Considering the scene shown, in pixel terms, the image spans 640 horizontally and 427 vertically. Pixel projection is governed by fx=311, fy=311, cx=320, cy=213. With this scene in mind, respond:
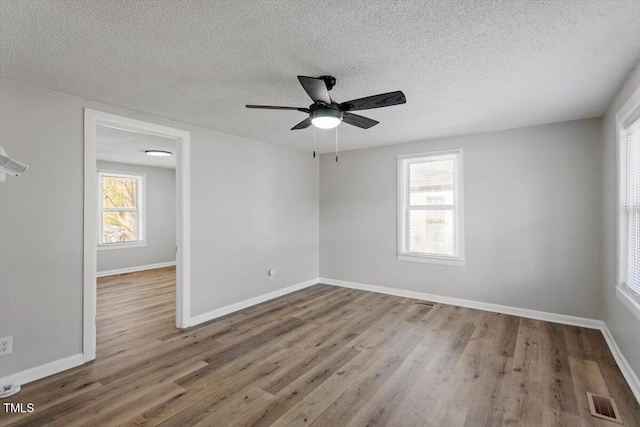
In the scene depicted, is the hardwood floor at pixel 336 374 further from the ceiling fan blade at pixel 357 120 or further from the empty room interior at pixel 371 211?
the ceiling fan blade at pixel 357 120

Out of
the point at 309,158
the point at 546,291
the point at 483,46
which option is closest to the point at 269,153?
the point at 309,158

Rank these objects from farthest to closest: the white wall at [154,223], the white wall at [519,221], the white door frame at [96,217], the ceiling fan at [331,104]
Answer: the white wall at [154,223], the white wall at [519,221], the white door frame at [96,217], the ceiling fan at [331,104]

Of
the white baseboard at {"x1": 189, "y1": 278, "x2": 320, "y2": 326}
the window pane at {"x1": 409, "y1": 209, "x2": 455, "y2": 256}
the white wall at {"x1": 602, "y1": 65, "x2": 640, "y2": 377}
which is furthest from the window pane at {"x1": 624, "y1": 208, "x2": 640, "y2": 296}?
the white baseboard at {"x1": 189, "y1": 278, "x2": 320, "y2": 326}

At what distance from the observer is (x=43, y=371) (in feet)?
8.50

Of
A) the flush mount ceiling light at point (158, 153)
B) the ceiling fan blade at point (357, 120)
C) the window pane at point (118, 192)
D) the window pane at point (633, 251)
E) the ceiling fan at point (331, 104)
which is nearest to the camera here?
the ceiling fan at point (331, 104)

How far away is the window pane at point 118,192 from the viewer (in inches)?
265

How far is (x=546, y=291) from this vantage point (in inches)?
151

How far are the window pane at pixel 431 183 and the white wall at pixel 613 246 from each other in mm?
1681

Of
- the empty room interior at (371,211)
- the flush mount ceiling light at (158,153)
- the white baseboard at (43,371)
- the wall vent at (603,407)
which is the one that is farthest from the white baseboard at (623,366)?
the flush mount ceiling light at (158,153)

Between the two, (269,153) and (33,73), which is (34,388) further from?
(269,153)

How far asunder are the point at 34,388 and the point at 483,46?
4.11 metres

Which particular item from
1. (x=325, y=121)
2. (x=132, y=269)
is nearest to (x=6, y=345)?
(x=325, y=121)

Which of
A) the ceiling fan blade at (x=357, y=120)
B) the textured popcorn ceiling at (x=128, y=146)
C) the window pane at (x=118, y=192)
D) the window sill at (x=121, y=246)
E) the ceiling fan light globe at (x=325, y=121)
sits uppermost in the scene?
the textured popcorn ceiling at (x=128, y=146)

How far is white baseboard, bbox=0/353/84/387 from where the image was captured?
2.44 meters
